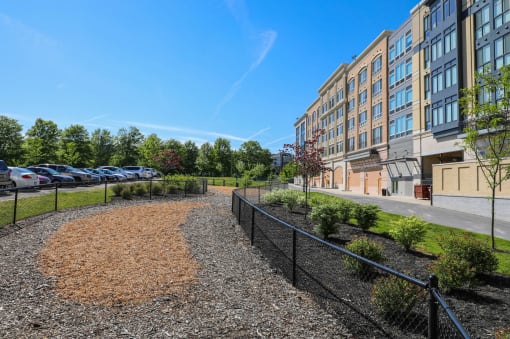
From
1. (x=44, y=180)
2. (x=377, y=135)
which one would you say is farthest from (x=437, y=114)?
(x=44, y=180)

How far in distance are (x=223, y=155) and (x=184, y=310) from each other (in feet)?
332

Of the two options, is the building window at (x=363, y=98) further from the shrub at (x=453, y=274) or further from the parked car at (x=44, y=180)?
the shrub at (x=453, y=274)

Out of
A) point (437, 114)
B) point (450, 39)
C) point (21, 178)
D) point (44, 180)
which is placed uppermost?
point (450, 39)

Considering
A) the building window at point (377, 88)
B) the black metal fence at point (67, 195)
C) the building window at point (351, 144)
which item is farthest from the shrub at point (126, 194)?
the building window at point (351, 144)

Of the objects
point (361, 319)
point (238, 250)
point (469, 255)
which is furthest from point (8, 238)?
point (469, 255)

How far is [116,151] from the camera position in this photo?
9181 cm

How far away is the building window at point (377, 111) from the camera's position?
4234 cm

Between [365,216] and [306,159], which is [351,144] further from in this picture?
[365,216]

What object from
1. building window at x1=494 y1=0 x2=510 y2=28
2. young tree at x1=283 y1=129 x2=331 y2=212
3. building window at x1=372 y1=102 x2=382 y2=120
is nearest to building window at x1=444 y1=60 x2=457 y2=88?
building window at x1=494 y1=0 x2=510 y2=28

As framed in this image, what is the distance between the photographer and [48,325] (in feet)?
14.3

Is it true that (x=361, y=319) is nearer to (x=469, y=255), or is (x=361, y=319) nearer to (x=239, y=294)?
(x=239, y=294)

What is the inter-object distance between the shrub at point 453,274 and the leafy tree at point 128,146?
91.5m

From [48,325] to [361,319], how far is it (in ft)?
14.4

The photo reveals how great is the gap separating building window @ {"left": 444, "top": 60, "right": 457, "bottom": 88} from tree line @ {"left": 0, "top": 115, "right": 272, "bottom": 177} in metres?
31.0
